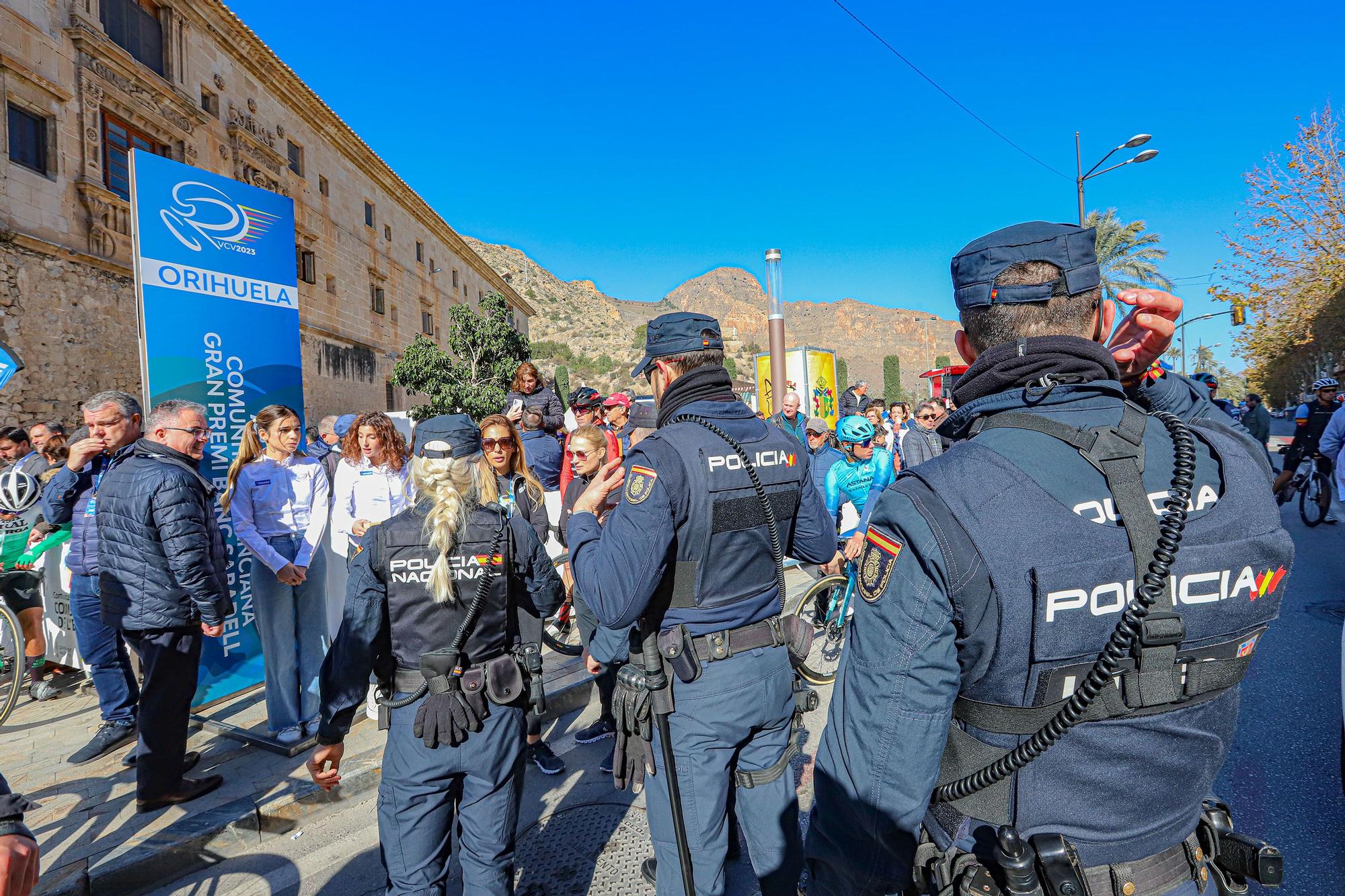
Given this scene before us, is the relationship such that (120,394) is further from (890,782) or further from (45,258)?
(45,258)

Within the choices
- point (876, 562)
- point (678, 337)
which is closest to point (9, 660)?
point (678, 337)

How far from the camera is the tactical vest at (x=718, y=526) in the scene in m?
2.26

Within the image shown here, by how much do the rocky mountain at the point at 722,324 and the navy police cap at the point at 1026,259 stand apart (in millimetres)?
76238

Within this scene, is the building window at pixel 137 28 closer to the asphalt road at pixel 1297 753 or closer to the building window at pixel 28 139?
the building window at pixel 28 139

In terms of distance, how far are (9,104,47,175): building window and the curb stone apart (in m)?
16.6

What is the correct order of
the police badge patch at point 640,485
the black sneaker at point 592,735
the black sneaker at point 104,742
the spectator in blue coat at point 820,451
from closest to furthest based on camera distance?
the police badge patch at point 640,485 < the black sneaker at point 104,742 < the black sneaker at point 592,735 < the spectator in blue coat at point 820,451

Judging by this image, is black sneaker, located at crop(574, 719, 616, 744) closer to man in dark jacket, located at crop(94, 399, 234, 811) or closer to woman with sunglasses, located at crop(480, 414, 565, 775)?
woman with sunglasses, located at crop(480, 414, 565, 775)

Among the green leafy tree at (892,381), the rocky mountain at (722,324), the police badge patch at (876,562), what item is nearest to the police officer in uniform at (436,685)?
the police badge patch at (876,562)

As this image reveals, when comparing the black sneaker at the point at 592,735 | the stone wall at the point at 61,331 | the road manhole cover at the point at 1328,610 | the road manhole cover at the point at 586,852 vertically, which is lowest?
the road manhole cover at the point at 586,852

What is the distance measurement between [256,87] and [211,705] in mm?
24990

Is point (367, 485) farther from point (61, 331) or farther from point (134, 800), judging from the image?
point (61, 331)

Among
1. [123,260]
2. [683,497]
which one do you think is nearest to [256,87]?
[123,260]

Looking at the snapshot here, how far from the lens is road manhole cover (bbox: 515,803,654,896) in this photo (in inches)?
117

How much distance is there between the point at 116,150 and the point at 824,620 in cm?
2010
